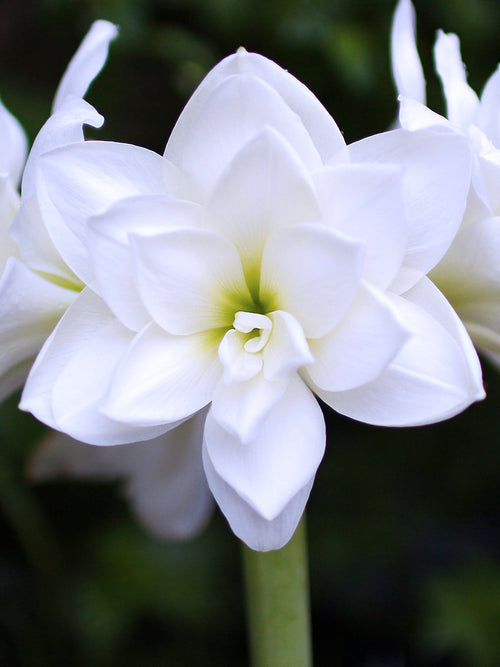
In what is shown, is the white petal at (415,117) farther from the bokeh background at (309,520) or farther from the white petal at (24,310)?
the bokeh background at (309,520)

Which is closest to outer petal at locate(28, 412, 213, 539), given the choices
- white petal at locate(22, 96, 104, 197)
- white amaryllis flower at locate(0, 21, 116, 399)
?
white amaryllis flower at locate(0, 21, 116, 399)

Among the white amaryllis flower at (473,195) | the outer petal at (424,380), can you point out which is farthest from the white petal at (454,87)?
the outer petal at (424,380)

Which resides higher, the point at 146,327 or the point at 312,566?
the point at 146,327

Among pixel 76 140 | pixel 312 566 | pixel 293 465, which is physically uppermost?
pixel 76 140

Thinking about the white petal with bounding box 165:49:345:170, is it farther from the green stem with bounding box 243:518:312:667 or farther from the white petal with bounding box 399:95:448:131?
the green stem with bounding box 243:518:312:667

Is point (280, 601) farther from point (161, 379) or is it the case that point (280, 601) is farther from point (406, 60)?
point (406, 60)

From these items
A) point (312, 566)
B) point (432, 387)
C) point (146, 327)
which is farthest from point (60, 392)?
point (312, 566)

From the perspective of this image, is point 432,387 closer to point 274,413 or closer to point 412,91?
point 274,413
